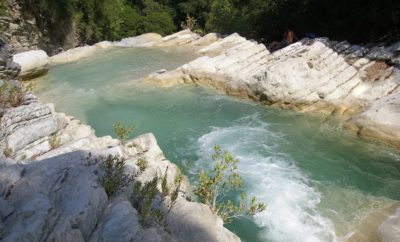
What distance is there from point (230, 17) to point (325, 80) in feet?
51.5

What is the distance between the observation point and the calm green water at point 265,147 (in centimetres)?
1019

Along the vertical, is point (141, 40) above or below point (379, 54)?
below

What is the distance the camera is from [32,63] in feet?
74.9

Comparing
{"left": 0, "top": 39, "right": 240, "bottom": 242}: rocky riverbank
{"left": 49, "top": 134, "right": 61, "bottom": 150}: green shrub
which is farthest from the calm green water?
{"left": 49, "top": 134, "right": 61, "bottom": 150}: green shrub

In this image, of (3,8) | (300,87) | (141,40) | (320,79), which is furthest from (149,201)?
(141,40)

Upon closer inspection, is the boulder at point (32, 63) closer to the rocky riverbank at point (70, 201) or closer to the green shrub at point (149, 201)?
the rocky riverbank at point (70, 201)

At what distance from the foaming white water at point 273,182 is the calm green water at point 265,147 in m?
0.03

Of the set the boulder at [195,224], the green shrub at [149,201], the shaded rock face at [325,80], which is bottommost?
the shaded rock face at [325,80]

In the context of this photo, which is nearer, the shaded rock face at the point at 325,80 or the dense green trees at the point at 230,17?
the shaded rock face at the point at 325,80

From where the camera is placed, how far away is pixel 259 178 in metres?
12.0

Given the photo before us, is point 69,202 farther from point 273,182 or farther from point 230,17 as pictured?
point 230,17

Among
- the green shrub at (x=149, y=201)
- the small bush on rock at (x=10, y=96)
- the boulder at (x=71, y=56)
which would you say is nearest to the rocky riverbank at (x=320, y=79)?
the green shrub at (x=149, y=201)

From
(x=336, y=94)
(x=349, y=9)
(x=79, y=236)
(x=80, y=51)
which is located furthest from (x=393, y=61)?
(x=80, y=51)

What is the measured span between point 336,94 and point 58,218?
13236 millimetres
